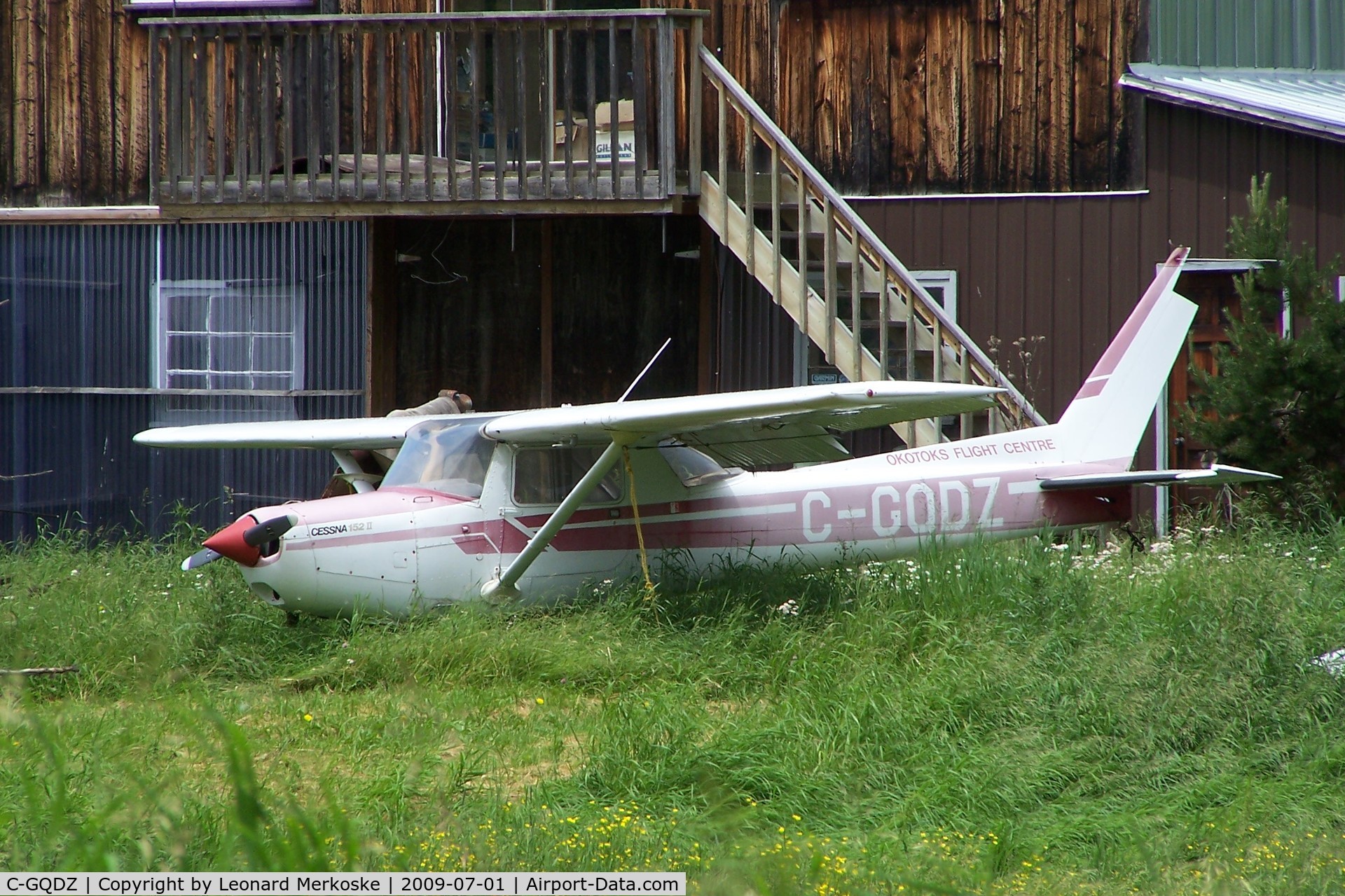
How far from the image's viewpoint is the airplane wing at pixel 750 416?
6574 millimetres

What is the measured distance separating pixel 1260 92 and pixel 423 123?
23.3 ft

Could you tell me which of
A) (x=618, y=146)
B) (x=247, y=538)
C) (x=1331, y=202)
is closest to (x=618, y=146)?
(x=618, y=146)

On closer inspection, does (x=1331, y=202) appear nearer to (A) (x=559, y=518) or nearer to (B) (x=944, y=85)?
(B) (x=944, y=85)

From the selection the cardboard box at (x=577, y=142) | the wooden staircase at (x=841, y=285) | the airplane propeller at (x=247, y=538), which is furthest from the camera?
the cardboard box at (x=577, y=142)

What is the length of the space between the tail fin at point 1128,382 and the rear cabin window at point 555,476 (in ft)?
10.6

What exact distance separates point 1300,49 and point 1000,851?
31.4 ft

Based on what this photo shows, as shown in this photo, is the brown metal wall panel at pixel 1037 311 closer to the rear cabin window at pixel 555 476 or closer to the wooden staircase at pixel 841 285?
the wooden staircase at pixel 841 285

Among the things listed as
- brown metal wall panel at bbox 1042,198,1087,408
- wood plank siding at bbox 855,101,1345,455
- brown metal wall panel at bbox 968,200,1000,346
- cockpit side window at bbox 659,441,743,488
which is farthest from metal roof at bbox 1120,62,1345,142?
cockpit side window at bbox 659,441,743,488

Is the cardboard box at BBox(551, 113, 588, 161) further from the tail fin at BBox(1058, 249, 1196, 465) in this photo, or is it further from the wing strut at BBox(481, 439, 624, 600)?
the tail fin at BBox(1058, 249, 1196, 465)

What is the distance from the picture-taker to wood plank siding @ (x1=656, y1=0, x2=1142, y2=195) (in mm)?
10758

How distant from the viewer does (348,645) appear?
6.91m

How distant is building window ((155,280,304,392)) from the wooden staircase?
14.4 feet

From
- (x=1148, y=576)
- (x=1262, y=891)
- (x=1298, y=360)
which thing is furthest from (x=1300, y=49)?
(x=1262, y=891)

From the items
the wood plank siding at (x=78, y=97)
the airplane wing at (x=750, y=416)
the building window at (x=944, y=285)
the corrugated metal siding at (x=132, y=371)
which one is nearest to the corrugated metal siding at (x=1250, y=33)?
the building window at (x=944, y=285)
